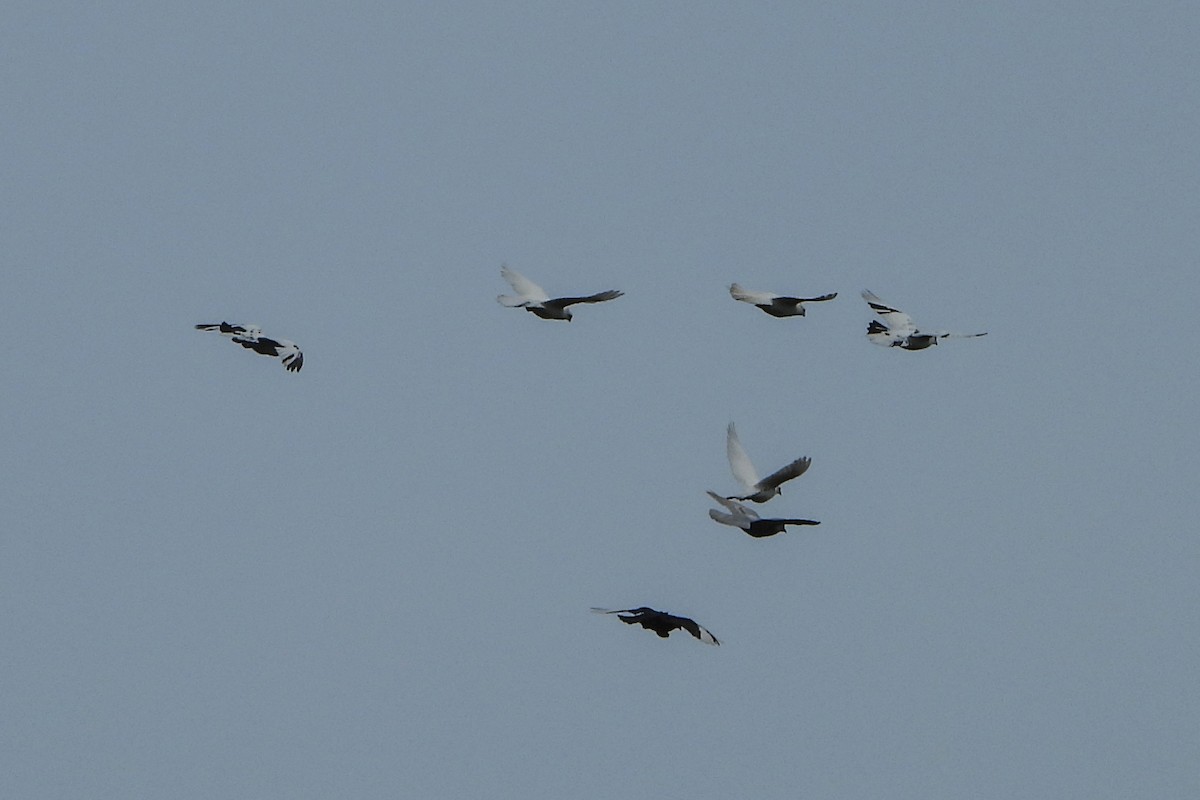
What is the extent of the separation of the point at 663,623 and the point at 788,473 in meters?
5.11

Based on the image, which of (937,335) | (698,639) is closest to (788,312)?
(937,335)

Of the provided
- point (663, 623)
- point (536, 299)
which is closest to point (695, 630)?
point (663, 623)

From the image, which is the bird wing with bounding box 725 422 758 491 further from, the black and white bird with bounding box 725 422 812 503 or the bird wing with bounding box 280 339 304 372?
the bird wing with bounding box 280 339 304 372

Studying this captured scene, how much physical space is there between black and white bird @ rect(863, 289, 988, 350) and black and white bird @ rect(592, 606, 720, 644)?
38.0ft

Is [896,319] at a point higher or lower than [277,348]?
higher

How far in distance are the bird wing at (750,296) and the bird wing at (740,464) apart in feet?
16.7

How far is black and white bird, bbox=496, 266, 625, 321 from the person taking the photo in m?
56.5

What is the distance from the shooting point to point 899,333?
6197 cm

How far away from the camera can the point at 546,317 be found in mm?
59531

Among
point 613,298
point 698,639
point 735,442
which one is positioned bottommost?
point 698,639

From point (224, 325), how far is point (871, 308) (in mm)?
19011

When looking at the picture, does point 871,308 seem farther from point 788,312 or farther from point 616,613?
point 616,613

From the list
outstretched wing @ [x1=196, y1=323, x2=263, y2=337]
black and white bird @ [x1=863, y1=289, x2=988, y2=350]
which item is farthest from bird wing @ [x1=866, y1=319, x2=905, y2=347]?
outstretched wing @ [x1=196, y1=323, x2=263, y2=337]

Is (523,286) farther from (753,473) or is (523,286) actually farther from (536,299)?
(753,473)
